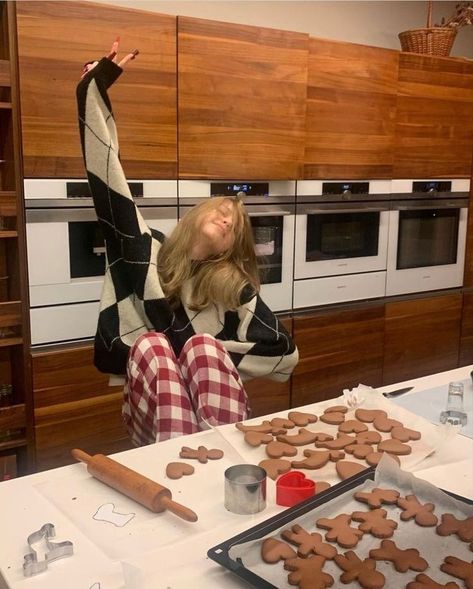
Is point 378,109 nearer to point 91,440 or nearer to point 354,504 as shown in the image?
point 91,440

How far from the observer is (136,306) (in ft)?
5.67

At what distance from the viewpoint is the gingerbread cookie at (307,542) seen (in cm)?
88

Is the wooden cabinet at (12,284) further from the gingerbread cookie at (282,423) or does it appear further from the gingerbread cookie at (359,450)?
the gingerbread cookie at (359,450)

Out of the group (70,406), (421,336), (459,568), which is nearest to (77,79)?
(70,406)

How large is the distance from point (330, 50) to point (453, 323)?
148 cm

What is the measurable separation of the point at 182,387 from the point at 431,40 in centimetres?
215

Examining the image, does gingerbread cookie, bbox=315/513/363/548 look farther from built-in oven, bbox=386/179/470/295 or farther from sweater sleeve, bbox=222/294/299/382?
built-in oven, bbox=386/179/470/295

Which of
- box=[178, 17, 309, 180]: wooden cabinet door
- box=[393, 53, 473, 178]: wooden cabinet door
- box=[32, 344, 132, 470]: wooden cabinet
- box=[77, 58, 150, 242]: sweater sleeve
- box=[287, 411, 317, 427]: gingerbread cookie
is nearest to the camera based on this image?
box=[287, 411, 317, 427]: gingerbread cookie

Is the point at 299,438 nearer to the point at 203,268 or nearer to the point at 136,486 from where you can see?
the point at 136,486

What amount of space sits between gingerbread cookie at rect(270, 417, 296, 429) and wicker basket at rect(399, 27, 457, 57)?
2.16 meters

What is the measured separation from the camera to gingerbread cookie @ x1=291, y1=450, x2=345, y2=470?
1168 millimetres

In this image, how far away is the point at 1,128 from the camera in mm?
2105

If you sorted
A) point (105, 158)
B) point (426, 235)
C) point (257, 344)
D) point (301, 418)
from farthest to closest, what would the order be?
1. point (426, 235)
2. point (257, 344)
3. point (105, 158)
4. point (301, 418)

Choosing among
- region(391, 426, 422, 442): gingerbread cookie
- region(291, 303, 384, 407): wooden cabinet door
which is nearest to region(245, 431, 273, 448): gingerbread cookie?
region(391, 426, 422, 442): gingerbread cookie
